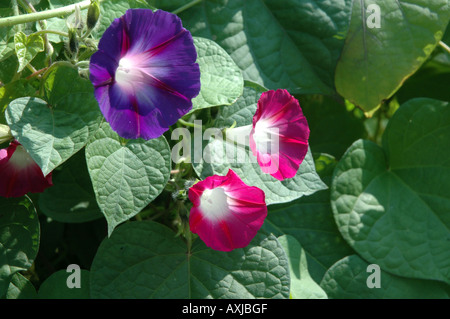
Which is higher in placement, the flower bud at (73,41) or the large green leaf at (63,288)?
the flower bud at (73,41)

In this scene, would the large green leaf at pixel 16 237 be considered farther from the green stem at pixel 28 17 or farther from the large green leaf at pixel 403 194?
the large green leaf at pixel 403 194

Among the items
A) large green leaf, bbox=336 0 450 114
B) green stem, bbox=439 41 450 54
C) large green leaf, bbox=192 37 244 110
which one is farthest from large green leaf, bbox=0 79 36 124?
green stem, bbox=439 41 450 54

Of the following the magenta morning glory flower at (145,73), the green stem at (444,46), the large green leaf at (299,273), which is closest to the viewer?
the magenta morning glory flower at (145,73)

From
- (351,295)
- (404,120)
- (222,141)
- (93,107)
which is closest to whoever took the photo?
(93,107)

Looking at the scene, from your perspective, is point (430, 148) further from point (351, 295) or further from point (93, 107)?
point (93, 107)

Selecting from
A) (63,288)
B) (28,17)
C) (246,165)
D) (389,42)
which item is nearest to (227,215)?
(246,165)

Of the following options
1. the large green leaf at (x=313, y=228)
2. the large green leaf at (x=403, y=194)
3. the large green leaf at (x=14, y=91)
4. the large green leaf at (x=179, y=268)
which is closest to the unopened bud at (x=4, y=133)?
the large green leaf at (x=14, y=91)
